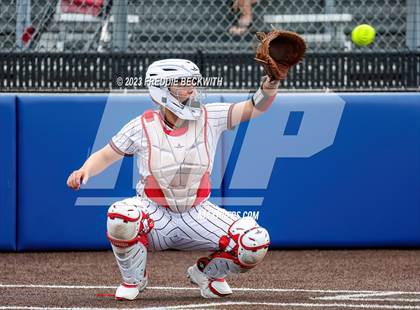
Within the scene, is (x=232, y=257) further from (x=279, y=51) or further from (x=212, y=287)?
(x=279, y=51)

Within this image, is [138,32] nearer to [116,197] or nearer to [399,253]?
[116,197]

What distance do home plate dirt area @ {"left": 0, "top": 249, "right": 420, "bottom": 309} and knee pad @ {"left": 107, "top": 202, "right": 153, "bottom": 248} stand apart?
0.93ft

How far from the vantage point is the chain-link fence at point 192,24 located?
25.0ft

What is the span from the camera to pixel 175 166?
5.11 m

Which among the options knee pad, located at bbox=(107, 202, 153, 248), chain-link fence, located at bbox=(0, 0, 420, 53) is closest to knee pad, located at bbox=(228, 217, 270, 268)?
knee pad, located at bbox=(107, 202, 153, 248)

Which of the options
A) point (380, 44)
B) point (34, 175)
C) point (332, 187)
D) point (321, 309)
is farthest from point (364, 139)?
point (321, 309)

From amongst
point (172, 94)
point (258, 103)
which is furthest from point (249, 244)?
point (172, 94)

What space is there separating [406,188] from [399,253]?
48 cm

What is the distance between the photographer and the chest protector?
5109 millimetres

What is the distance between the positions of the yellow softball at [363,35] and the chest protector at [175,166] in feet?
9.66

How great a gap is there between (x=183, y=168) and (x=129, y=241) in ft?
1.59

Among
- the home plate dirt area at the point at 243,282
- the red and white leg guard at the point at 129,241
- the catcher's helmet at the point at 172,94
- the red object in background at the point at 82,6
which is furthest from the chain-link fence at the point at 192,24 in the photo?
the red and white leg guard at the point at 129,241

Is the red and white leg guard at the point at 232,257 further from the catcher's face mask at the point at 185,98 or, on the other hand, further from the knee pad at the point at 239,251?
the catcher's face mask at the point at 185,98

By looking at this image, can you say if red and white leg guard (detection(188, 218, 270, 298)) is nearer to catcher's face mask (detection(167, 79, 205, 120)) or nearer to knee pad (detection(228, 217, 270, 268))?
knee pad (detection(228, 217, 270, 268))
